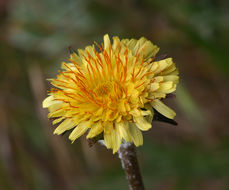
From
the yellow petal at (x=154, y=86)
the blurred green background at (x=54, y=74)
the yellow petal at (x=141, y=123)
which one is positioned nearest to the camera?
the yellow petal at (x=141, y=123)

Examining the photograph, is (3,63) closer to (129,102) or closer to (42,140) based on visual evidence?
(42,140)

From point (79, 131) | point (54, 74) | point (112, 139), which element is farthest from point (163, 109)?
point (54, 74)

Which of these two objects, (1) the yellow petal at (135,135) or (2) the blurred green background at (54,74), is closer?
(1) the yellow petal at (135,135)

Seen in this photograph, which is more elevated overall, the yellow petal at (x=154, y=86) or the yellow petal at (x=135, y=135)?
the yellow petal at (x=154, y=86)

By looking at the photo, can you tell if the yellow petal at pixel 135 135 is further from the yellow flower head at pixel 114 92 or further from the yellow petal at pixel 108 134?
the yellow petal at pixel 108 134

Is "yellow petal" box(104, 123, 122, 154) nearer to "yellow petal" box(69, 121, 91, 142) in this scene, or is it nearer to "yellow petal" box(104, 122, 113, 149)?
"yellow petal" box(104, 122, 113, 149)

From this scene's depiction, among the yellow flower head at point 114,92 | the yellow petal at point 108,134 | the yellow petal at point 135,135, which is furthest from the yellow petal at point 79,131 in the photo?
the yellow petal at point 135,135

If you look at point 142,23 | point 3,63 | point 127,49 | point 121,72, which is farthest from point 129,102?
point 3,63

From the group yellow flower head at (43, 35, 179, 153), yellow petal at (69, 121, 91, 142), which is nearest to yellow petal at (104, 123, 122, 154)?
yellow flower head at (43, 35, 179, 153)
